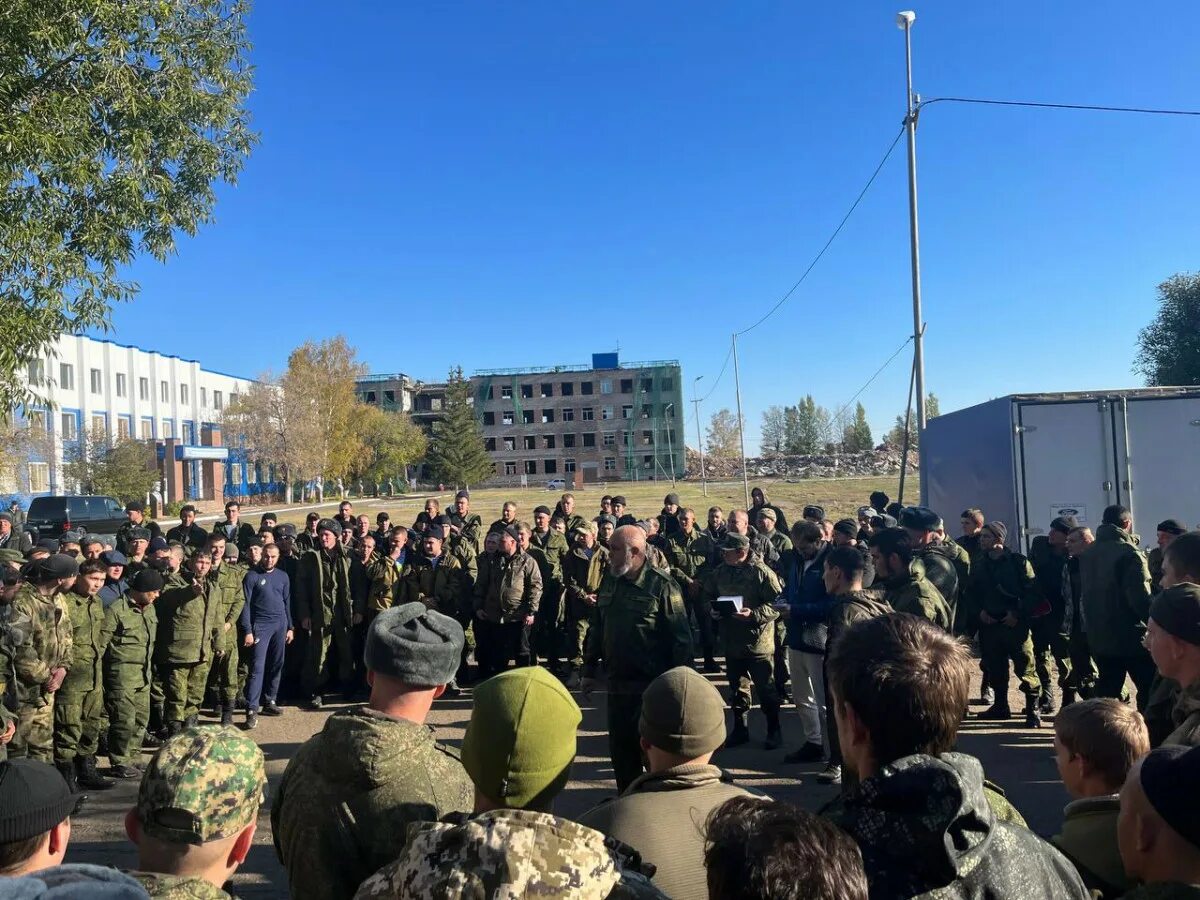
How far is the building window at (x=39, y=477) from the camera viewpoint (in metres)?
42.7

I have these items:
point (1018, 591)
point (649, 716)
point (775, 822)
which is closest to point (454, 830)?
point (775, 822)

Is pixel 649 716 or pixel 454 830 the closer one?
pixel 454 830

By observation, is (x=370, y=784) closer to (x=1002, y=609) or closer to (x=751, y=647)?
(x=751, y=647)

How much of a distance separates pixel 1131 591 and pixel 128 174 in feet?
36.0

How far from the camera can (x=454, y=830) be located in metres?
1.45

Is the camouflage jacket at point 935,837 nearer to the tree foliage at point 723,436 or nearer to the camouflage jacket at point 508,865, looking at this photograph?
the camouflage jacket at point 508,865

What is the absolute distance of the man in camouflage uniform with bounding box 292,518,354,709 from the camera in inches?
364

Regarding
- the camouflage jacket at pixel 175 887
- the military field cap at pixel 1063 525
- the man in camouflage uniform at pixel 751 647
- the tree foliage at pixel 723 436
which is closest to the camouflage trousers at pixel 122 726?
the man in camouflage uniform at pixel 751 647

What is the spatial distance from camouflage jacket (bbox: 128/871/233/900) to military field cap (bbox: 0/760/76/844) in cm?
25

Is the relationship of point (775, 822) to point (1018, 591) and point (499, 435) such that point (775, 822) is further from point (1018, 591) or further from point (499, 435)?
point (499, 435)

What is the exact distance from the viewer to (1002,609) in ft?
25.4

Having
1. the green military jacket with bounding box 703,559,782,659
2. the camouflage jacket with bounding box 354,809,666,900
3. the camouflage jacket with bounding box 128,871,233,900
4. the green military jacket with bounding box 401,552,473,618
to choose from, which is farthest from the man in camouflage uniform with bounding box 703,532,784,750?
the camouflage jacket with bounding box 354,809,666,900

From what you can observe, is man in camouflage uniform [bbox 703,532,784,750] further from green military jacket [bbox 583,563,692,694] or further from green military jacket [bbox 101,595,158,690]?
green military jacket [bbox 101,595,158,690]

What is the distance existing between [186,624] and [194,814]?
633cm
